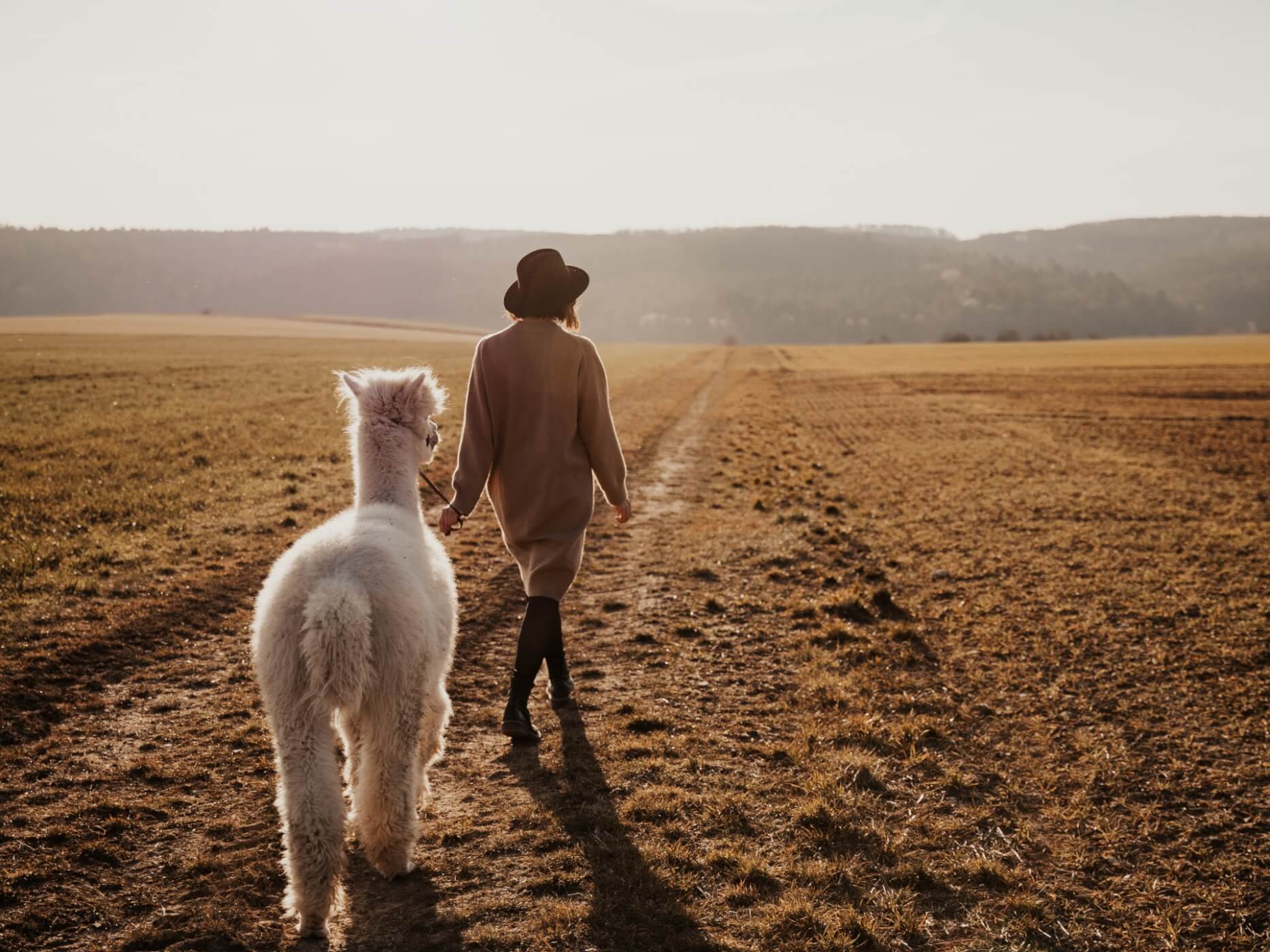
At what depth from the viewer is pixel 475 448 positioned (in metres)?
5.21

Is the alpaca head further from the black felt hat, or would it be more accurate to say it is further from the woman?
the black felt hat

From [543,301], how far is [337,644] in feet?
8.33

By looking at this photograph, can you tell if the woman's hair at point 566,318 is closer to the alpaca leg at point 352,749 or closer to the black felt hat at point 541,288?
the black felt hat at point 541,288

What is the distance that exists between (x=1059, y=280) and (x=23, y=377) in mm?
191833

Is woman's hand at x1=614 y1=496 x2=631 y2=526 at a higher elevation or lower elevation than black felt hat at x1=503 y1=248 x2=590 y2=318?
lower

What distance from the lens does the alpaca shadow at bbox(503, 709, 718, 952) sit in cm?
350

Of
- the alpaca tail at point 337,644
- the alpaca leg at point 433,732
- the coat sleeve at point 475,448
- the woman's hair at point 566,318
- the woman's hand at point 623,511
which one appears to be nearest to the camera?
the alpaca tail at point 337,644

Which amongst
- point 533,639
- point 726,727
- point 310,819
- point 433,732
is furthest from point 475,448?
point 726,727

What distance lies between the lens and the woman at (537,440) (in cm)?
515

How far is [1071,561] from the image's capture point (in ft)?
32.6

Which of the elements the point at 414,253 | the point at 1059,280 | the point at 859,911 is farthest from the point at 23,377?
the point at 1059,280

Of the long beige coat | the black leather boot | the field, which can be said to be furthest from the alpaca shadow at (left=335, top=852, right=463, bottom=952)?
the long beige coat

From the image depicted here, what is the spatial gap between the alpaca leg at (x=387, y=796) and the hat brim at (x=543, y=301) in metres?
2.53

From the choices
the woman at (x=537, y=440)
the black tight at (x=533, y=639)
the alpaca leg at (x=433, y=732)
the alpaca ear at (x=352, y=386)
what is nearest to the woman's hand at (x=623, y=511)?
the woman at (x=537, y=440)
